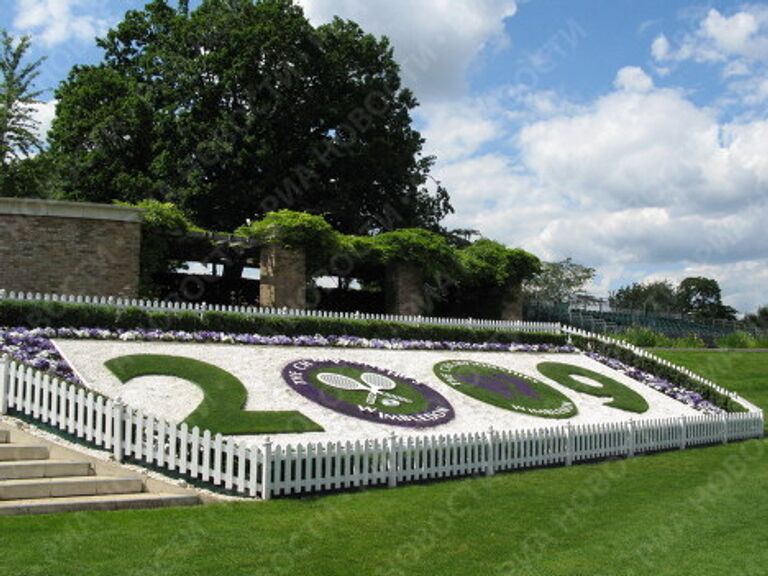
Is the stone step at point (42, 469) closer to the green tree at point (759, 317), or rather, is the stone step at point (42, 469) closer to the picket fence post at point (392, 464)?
the picket fence post at point (392, 464)

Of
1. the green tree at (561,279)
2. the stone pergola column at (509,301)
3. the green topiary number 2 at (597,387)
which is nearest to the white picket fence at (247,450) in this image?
the green topiary number 2 at (597,387)

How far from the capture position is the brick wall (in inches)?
841

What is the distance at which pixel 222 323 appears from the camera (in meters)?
19.2

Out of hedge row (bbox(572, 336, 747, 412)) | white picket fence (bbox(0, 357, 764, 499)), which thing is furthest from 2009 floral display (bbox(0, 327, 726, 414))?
white picket fence (bbox(0, 357, 764, 499))

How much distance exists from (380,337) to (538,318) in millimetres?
23296

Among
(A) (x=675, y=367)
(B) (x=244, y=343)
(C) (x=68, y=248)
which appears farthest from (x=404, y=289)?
(C) (x=68, y=248)

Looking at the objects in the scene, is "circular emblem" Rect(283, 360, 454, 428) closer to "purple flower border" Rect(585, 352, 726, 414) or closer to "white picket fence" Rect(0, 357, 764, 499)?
"white picket fence" Rect(0, 357, 764, 499)

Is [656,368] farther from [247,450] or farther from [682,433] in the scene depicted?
[247,450]

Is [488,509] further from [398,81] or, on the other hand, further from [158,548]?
[398,81]

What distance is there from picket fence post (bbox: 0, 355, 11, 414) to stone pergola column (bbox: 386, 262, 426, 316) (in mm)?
19878

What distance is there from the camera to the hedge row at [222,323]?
16219 mm

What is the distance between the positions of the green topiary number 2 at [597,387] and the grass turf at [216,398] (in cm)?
1041

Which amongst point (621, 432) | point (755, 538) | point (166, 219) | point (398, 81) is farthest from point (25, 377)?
point (398, 81)

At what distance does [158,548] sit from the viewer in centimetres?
762
